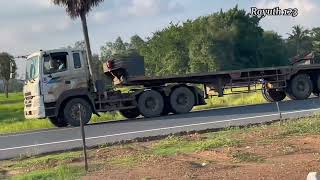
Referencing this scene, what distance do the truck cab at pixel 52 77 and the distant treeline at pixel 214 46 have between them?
186 feet

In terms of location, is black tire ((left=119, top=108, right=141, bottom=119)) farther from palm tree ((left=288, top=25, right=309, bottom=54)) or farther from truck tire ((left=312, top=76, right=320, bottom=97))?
palm tree ((left=288, top=25, right=309, bottom=54))

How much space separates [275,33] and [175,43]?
19.3 metres

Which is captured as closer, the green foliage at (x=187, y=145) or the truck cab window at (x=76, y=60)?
the green foliage at (x=187, y=145)

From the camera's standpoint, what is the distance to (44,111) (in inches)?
821

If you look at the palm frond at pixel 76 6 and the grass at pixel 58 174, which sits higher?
the palm frond at pixel 76 6

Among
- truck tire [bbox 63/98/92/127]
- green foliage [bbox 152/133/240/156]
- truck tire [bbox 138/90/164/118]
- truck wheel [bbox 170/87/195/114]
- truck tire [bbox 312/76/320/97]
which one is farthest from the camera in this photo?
truck tire [bbox 312/76/320/97]

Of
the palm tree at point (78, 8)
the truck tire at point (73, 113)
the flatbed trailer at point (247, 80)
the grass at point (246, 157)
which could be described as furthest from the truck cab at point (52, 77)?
the grass at point (246, 157)

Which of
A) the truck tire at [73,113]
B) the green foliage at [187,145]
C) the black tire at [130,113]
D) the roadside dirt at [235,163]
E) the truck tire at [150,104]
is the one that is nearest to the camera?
the roadside dirt at [235,163]

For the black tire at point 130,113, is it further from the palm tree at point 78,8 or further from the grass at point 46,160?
the grass at point 46,160

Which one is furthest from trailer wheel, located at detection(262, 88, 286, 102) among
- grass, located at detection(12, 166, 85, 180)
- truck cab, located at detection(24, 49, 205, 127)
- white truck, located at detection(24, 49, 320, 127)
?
grass, located at detection(12, 166, 85, 180)

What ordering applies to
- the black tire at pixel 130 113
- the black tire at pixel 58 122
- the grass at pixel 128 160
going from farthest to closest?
the black tire at pixel 130 113
the black tire at pixel 58 122
the grass at pixel 128 160

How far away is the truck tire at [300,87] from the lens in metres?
26.2

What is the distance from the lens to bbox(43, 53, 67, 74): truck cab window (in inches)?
819

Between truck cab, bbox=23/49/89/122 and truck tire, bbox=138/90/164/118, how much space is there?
2498 millimetres
